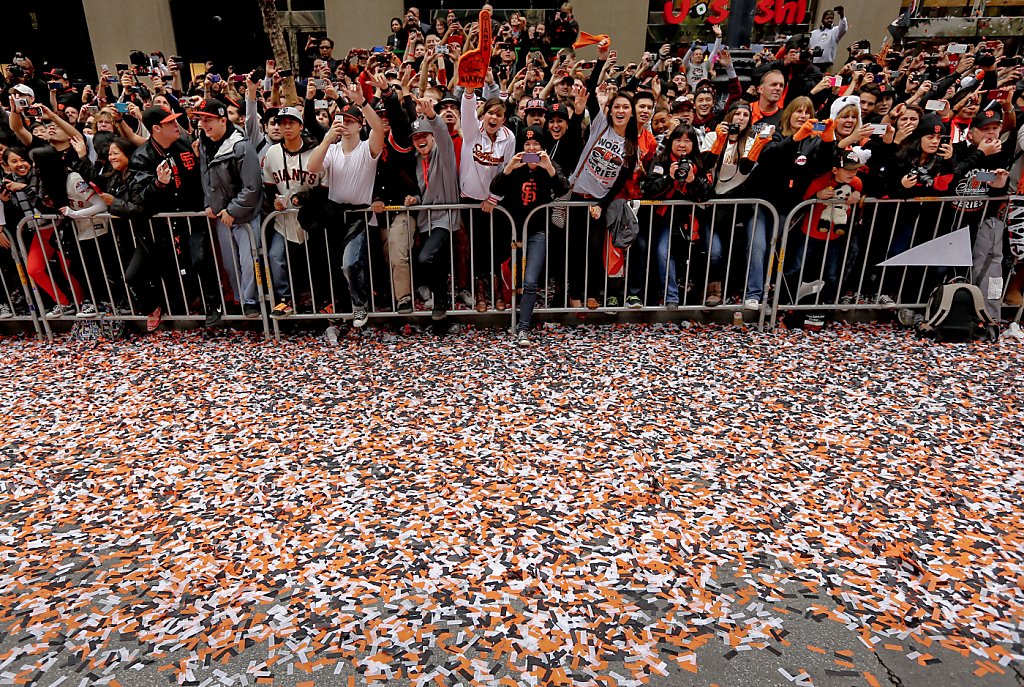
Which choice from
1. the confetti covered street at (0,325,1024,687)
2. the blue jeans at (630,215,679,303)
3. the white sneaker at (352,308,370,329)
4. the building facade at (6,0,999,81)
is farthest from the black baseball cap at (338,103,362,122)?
the building facade at (6,0,999,81)

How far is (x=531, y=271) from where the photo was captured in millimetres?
5648

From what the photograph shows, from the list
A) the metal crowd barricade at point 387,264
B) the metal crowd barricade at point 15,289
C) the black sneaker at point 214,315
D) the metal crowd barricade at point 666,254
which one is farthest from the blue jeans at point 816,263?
the metal crowd barricade at point 15,289

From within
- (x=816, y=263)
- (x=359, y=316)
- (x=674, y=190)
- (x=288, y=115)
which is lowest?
(x=359, y=316)

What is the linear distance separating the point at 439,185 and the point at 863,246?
418cm

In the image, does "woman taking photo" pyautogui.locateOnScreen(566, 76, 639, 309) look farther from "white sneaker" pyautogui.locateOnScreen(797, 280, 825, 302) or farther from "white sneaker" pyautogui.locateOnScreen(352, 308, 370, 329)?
"white sneaker" pyautogui.locateOnScreen(352, 308, 370, 329)

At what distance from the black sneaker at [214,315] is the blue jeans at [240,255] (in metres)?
0.24

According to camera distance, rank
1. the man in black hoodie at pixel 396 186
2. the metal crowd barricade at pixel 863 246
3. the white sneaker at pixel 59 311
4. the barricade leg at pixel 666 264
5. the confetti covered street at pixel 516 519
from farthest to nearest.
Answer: the white sneaker at pixel 59 311
the barricade leg at pixel 666 264
the metal crowd barricade at pixel 863 246
the man in black hoodie at pixel 396 186
the confetti covered street at pixel 516 519

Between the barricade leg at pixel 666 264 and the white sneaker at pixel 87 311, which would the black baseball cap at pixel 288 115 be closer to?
the white sneaker at pixel 87 311

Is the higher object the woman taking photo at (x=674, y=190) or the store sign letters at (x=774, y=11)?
the store sign letters at (x=774, y=11)

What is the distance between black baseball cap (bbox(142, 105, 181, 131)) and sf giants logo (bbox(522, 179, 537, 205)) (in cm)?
326

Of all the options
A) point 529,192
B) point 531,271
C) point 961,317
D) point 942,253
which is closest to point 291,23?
point 529,192

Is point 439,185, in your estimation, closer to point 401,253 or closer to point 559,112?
point 401,253

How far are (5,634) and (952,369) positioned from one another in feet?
20.7

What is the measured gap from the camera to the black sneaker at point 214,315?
574 cm
